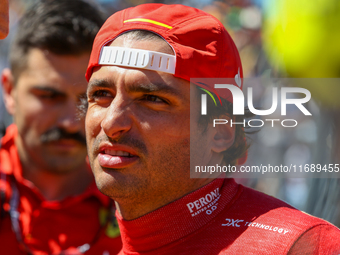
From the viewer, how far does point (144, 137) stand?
1919 millimetres

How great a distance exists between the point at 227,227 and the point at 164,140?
1.69ft

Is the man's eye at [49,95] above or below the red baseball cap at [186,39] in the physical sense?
below

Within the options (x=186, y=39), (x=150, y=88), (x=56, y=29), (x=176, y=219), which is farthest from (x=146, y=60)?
(x=56, y=29)

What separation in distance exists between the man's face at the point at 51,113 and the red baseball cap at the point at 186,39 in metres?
1.13

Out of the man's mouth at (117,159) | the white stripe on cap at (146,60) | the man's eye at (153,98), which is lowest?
the man's mouth at (117,159)

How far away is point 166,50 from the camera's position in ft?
6.49

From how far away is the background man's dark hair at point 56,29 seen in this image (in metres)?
3.38

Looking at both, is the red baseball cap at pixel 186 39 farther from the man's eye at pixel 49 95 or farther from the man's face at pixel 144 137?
the man's eye at pixel 49 95

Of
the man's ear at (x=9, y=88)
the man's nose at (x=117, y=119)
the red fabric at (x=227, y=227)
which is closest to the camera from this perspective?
the red fabric at (x=227, y=227)

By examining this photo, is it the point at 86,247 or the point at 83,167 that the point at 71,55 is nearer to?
the point at 83,167

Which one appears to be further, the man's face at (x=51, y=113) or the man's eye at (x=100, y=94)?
the man's face at (x=51, y=113)

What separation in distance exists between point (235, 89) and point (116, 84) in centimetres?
67

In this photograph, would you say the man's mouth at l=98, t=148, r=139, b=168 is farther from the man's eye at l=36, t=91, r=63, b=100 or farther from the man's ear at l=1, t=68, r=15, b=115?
the man's ear at l=1, t=68, r=15, b=115

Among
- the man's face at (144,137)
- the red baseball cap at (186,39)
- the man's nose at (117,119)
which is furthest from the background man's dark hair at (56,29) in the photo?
the man's nose at (117,119)
